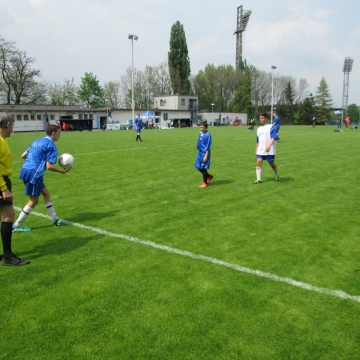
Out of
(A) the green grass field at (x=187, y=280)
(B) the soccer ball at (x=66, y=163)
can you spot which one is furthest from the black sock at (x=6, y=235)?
(B) the soccer ball at (x=66, y=163)

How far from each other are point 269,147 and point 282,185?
3.78 feet

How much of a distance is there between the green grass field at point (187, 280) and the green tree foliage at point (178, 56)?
78031 mm

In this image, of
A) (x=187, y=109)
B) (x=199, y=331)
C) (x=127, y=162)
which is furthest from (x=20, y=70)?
(x=199, y=331)

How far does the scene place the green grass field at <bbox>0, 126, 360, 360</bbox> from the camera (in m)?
3.08

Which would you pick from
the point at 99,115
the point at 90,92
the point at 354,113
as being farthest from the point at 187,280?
the point at 354,113

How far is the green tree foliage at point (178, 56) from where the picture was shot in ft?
265

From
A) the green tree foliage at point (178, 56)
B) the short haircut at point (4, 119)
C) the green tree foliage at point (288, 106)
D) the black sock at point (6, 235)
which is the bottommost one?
the black sock at point (6, 235)

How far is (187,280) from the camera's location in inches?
165

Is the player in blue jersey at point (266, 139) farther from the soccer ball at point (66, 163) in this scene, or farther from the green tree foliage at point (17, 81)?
the green tree foliage at point (17, 81)

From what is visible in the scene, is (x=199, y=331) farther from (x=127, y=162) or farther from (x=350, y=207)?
(x=127, y=162)

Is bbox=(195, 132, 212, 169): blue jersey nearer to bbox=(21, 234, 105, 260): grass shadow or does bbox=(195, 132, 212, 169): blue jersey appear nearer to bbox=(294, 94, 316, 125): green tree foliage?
bbox=(21, 234, 105, 260): grass shadow

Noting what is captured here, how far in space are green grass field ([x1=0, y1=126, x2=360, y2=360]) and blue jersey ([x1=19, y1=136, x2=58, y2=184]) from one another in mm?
1021

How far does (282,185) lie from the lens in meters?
9.74

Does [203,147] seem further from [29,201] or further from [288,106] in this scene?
[288,106]
